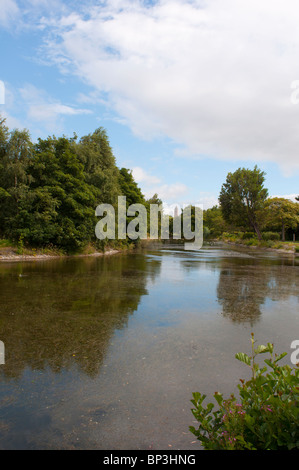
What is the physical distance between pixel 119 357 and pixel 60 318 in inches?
94.8

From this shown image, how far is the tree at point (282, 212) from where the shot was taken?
148ft

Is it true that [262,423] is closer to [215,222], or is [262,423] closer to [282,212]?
[282,212]

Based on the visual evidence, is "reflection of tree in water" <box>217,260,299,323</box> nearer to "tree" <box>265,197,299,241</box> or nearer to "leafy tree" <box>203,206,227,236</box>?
"tree" <box>265,197,299,241</box>

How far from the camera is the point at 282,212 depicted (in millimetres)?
45469

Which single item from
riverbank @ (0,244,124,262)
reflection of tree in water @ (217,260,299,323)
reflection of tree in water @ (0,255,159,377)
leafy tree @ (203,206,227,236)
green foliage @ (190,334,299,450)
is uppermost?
leafy tree @ (203,206,227,236)

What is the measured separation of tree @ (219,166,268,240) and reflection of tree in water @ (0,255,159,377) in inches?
1727

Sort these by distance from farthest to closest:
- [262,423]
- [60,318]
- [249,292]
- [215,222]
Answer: [215,222]
[249,292]
[60,318]
[262,423]

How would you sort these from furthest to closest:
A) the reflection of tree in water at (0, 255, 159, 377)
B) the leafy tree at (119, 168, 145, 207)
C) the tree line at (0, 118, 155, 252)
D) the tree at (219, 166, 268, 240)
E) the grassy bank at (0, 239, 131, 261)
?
the tree at (219, 166, 268, 240)
the leafy tree at (119, 168, 145, 207)
the tree line at (0, 118, 155, 252)
the grassy bank at (0, 239, 131, 261)
the reflection of tree in water at (0, 255, 159, 377)

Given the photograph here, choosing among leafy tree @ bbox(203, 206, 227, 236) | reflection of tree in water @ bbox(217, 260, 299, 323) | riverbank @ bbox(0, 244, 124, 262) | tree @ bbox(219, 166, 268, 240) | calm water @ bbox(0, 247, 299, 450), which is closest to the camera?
calm water @ bbox(0, 247, 299, 450)

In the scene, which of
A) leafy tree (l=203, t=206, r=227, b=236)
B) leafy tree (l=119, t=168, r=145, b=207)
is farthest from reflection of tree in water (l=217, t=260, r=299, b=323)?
leafy tree (l=203, t=206, r=227, b=236)

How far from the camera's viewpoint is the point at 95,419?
9.59 feet

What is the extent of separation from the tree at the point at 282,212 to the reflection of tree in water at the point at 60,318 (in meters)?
40.1

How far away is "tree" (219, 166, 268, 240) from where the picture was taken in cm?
5047

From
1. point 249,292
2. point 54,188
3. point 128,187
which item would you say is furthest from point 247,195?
point 249,292
